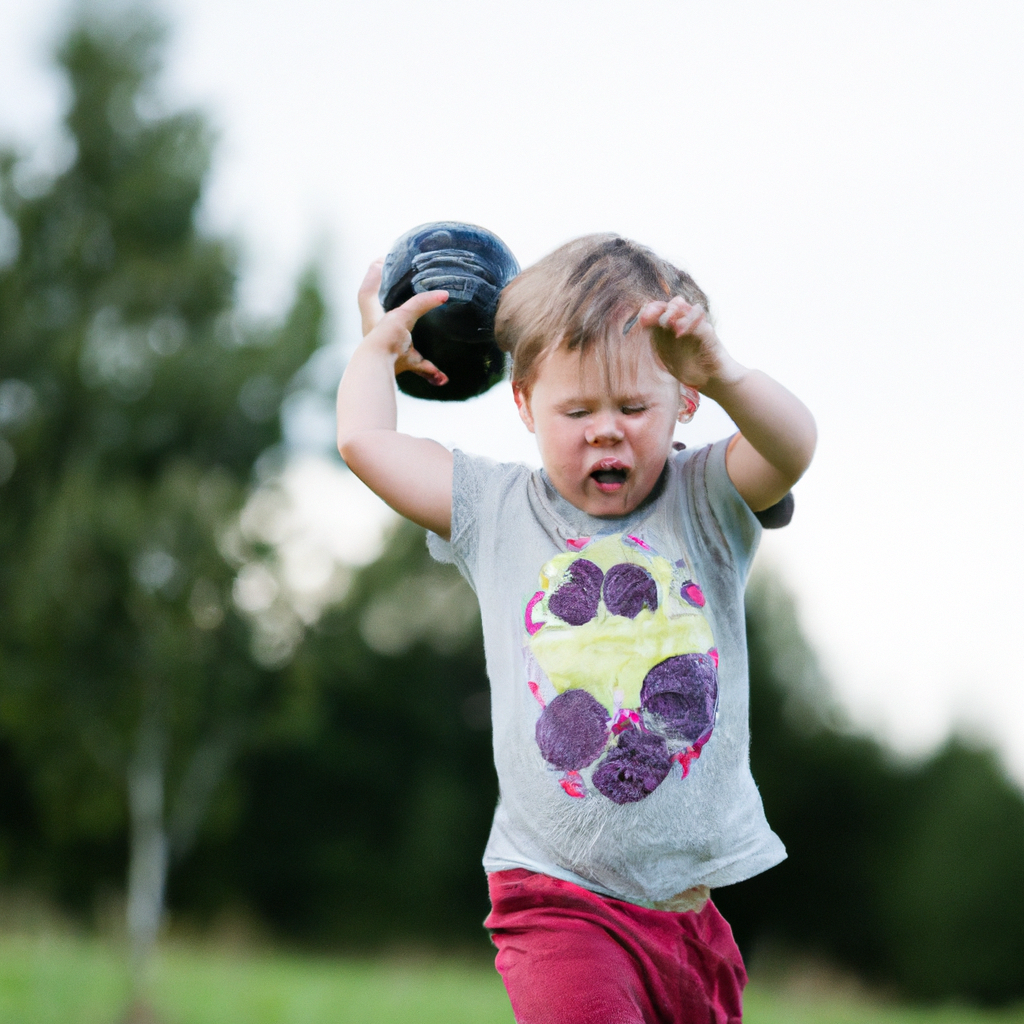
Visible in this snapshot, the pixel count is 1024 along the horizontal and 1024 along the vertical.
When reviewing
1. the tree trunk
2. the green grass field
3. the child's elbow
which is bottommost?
the green grass field

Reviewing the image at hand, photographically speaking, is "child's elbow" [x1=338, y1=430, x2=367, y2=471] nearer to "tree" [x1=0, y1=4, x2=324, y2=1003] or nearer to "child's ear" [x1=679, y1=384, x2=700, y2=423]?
"child's ear" [x1=679, y1=384, x2=700, y2=423]

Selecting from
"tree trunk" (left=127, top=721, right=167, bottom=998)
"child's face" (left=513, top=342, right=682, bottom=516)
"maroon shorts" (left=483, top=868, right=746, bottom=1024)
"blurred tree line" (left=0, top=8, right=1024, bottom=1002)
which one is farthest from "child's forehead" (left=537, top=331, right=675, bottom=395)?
"tree trunk" (left=127, top=721, right=167, bottom=998)

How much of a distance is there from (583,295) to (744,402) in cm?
36

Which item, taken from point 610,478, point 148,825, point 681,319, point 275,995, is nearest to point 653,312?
point 681,319

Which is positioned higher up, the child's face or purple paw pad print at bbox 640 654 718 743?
the child's face

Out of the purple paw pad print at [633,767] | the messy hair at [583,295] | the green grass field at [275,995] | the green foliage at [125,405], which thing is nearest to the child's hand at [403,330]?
the messy hair at [583,295]

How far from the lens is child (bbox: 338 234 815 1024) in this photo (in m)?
1.96

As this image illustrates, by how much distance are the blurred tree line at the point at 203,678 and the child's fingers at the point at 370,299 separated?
10.7m

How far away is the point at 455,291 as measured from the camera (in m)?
2.33

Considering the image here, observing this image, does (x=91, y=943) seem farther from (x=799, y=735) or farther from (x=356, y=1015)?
(x=799, y=735)

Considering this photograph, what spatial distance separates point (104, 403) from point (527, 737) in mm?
13311

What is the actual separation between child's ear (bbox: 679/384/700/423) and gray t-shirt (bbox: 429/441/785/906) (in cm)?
7

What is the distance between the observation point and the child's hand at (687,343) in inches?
68.4

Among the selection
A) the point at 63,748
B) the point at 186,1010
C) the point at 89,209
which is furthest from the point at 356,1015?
the point at 89,209
